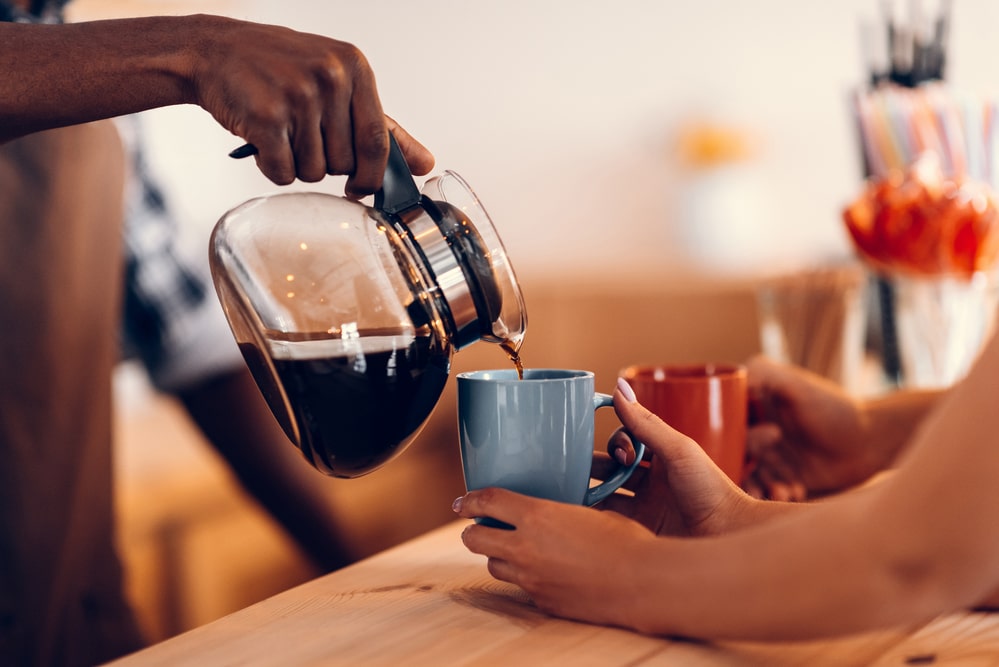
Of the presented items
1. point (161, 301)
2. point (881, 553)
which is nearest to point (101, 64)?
point (881, 553)

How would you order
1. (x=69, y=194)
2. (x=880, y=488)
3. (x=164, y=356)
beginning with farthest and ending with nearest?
(x=164, y=356)
(x=69, y=194)
(x=880, y=488)

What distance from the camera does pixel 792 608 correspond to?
1.57 feet

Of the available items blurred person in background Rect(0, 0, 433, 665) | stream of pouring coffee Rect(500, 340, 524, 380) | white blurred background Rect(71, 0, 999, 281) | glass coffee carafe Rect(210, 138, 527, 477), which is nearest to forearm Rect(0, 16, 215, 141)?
blurred person in background Rect(0, 0, 433, 665)

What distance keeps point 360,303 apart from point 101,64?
246 mm

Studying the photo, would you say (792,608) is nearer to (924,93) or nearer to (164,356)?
(164,356)

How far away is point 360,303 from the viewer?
570mm

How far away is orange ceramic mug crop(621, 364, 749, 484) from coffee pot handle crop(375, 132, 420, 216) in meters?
0.27

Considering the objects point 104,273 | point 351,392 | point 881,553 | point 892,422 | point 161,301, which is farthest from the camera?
point 161,301

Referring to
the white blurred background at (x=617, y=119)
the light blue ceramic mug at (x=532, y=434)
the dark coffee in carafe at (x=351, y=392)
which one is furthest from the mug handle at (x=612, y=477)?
the white blurred background at (x=617, y=119)

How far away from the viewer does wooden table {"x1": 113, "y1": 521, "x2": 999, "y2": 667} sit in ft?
1.71

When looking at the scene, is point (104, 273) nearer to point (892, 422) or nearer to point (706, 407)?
point (706, 407)

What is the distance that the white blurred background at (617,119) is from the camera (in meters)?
3.18

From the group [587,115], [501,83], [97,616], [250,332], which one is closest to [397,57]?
[501,83]

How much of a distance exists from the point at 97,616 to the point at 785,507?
0.91 meters
